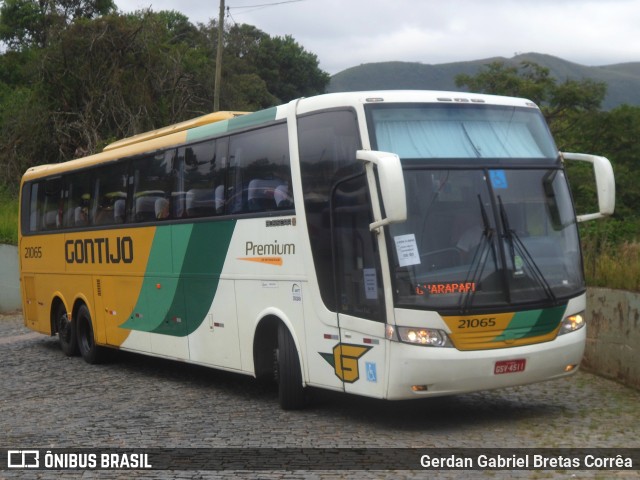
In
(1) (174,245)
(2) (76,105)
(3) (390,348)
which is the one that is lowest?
(3) (390,348)

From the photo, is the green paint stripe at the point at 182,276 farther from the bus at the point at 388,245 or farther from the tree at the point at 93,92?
the tree at the point at 93,92

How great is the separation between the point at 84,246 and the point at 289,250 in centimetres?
682

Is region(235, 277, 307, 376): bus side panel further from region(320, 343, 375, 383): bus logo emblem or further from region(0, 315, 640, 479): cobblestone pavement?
region(0, 315, 640, 479): cobblestone pavement

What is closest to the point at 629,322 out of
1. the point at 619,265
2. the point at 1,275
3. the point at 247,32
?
the point at 619,265

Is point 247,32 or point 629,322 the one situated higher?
point 247,32

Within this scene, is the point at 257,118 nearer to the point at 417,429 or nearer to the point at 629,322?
the point at 417,429

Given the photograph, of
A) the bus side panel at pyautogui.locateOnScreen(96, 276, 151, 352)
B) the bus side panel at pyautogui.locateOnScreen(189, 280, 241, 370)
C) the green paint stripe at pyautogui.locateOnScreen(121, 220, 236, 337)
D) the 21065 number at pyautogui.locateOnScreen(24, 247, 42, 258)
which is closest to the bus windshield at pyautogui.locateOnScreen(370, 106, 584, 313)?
the green paint stripe at pyautogui.locateOnScreen(121, 220, 236, 337)

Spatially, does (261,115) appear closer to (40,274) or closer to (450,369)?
(450,369)

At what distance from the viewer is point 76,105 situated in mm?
39438

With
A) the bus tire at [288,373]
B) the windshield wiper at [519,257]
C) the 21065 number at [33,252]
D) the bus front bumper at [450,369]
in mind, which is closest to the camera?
the bus front bumper at [450,369]

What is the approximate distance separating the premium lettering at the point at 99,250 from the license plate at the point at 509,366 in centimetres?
713

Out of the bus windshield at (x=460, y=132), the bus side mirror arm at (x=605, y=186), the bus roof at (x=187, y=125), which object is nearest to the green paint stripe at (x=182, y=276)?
the bus roof at (x=187, y=125)

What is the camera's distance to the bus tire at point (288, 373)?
434 inches

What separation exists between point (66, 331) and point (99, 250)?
2.60m
